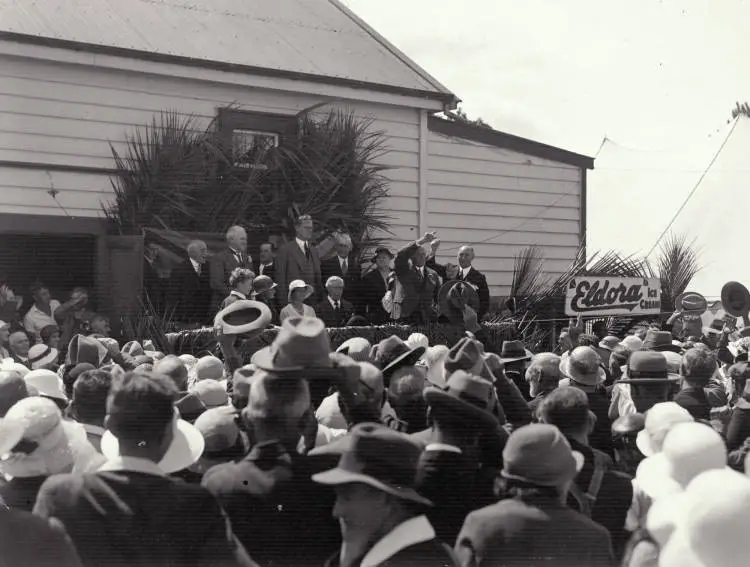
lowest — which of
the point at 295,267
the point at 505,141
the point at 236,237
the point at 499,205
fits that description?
the point at 295,267

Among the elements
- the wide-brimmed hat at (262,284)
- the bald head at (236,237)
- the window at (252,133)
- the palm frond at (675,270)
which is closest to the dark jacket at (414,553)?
the wide-brimmed hat at (262,284)

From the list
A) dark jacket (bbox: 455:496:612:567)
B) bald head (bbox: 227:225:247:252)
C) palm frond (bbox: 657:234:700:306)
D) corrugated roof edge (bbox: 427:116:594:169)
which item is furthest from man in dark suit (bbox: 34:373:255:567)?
palm frond (bbox: 657:234:700:306)

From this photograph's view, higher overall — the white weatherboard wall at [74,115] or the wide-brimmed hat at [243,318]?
the white weatherboard wall at [74,115]

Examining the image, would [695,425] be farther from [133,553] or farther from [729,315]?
[729,315]

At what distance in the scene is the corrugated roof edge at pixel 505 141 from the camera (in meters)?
13.7

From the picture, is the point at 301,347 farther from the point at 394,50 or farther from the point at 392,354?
the point at 394,50

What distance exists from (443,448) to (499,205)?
11.2 metres

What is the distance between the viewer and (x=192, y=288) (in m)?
9.53

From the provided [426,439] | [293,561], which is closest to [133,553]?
[293,561]

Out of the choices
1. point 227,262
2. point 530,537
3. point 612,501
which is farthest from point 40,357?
point 530,537

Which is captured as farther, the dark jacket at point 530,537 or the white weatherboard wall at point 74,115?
the white weatherboard wall at point 74,115

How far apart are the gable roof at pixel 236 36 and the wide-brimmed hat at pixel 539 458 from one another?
28.4 ft

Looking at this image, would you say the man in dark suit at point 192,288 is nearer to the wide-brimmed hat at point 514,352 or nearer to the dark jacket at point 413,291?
the dark jacket at point 413,291

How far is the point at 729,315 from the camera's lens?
10188mm
